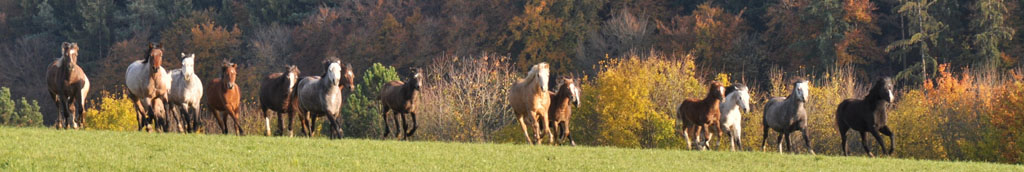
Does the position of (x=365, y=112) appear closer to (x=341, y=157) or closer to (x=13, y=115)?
(x=13, y=115)

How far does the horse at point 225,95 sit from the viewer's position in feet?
89.5

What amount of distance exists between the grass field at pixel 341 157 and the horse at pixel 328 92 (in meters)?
1.89

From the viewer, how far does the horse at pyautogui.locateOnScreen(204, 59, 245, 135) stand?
27.3 meters

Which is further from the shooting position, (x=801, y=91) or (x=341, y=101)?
(x=341, y=101)

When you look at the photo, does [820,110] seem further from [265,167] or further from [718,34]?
[265,167]

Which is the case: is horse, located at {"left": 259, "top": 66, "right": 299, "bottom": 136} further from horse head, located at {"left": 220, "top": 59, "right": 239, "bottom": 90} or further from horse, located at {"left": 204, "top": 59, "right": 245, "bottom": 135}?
horse head, located at {"left": 220, "top": 59, "right": 239, "bottom": 90}

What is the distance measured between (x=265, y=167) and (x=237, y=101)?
8491mm

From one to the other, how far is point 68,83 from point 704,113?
13.5 meters

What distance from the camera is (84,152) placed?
21406mm

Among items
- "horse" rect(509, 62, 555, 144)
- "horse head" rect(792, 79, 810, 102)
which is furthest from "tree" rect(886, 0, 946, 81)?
"horse" rect(509, 62, 555, 144)

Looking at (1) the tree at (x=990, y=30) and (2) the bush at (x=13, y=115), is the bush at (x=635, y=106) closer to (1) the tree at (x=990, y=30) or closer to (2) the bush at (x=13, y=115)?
(1) the tree at (x=990, y=30)

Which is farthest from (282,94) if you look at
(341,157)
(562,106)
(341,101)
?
(341,157)

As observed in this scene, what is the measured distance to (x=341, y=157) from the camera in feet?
71.8

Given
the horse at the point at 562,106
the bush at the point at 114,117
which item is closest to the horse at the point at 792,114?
the horse at the point at 562,106
